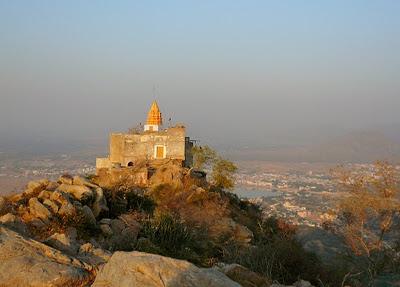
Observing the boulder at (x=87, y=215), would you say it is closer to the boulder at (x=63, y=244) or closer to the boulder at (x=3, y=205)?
the boulder at (x=3, y=205)

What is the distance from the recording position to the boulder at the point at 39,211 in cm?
1152

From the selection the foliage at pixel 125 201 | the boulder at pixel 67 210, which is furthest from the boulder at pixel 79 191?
the boulder at pixel 67 210

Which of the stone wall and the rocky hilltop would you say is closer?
the rocky hilltop

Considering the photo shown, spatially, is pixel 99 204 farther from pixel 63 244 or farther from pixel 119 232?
pixel 63 244

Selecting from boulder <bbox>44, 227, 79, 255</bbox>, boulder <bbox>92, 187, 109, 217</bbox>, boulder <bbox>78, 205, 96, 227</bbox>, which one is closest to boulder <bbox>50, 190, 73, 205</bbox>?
boulder <bbox>78, 205, 96, 227</bbox>

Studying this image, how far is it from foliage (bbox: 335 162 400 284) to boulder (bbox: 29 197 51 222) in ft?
38.8

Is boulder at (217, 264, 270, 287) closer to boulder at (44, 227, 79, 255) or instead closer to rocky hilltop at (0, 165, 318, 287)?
rocky hilltop at (0, 165, 318, 287)

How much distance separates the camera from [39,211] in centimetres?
1167

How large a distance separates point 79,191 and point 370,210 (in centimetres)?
1187

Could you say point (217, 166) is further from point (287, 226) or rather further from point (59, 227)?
point (59, 227)

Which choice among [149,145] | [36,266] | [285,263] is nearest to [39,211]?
[36,266]

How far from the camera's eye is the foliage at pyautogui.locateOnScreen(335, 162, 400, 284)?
19281 mm

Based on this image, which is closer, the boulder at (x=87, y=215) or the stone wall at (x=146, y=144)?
the boulder at (x=87, y=215)

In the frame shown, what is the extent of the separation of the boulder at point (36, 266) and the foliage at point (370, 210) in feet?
45.4
